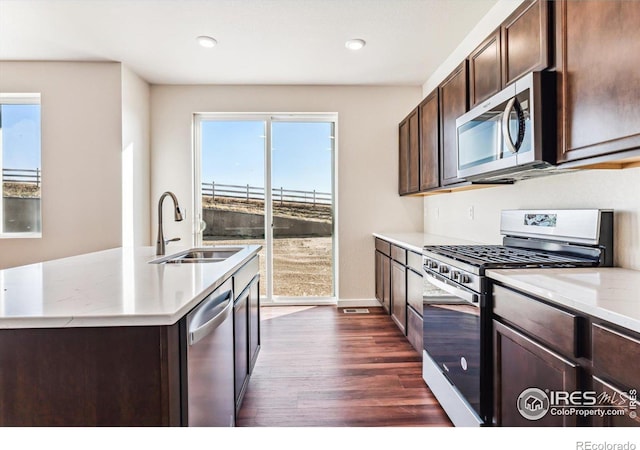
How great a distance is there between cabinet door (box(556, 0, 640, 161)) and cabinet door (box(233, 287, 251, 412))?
1.68 m

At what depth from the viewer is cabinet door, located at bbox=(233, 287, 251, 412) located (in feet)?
5.63

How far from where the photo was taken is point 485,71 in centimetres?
200

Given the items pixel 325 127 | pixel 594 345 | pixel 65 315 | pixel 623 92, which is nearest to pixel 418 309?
pixel 594 345

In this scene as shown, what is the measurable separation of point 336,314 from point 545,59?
2.94 metres

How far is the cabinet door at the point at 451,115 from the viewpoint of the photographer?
2.28 meters

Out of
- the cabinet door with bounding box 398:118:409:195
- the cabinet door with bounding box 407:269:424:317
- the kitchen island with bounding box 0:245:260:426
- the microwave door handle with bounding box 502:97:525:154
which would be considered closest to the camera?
the kitchen island with bounding box 0:245:260:426

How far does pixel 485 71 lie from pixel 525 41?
14.9 inches

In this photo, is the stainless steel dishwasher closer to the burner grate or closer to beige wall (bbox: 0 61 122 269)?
the burner grate

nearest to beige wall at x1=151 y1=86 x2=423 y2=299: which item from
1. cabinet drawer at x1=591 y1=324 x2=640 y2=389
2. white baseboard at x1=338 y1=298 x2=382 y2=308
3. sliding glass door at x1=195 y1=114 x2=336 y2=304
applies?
white baseboard at x1=338 y1=298 x2=382 y2=308

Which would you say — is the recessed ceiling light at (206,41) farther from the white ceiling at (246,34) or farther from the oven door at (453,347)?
the oven door at (453,347)

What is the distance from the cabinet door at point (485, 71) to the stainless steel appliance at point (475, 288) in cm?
75

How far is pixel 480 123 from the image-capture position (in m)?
1.99

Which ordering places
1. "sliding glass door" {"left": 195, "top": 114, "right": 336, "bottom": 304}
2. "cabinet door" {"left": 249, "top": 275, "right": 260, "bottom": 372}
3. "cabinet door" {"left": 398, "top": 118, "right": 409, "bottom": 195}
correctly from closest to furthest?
"cabinet door" {"left": 249, "top": 275, "right": 260, "bottom": 372}
"cabinet door" {"left": 398, "top": 118, "right": 409, "bottom": 195}
"sliding glass door" {"left": 195, "top": 114, "right": 336, "bottom": 304}

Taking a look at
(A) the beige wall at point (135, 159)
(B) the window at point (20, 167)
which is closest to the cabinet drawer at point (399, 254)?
(A) the beige wall at point (135, 159)
